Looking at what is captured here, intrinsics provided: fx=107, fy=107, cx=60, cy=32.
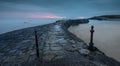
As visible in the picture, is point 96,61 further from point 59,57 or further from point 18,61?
point 18,61

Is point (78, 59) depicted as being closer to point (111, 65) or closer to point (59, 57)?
point (59, 57)

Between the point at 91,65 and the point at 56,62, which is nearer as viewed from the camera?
the point at 91,65

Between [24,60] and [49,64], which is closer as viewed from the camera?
[49,64]

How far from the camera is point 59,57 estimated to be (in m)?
4.37

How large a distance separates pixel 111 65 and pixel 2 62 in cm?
398

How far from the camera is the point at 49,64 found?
374 cm

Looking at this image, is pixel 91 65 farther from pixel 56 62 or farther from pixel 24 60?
pixel 24 60

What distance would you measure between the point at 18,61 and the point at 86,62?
256 centimetres

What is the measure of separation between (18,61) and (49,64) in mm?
1267

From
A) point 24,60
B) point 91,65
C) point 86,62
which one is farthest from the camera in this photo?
point 24,60

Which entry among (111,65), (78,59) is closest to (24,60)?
(78,59)

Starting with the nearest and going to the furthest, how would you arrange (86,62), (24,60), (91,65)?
1. (91,65)
2. (86,62)
3. (24,60)

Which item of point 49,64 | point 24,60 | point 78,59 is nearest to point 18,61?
point 24,60

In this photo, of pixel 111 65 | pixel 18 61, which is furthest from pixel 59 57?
pixel 111 65
